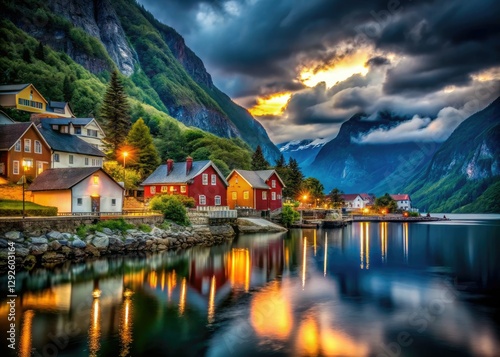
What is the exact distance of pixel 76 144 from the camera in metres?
62.1

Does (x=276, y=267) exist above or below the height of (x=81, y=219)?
below

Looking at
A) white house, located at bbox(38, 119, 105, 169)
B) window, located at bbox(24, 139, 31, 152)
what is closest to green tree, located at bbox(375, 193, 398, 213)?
white house, located at bbox(38, 119, 105, 169)

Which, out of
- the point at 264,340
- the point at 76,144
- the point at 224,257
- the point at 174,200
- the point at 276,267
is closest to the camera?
the point at 264,340

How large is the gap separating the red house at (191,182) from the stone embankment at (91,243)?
1313 centimetres

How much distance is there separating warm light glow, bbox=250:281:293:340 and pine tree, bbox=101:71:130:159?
58743 millimetres

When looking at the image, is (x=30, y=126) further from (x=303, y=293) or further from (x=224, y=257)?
(x=303, y=293)

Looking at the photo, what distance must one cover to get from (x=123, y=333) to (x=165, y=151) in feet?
267

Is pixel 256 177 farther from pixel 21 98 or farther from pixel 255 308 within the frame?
pixel 255 308

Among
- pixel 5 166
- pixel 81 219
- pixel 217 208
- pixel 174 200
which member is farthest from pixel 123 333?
pixel 217 208

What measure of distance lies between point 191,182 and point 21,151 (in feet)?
77.8

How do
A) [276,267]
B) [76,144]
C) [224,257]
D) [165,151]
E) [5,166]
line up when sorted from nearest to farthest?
[276,267] → [224,257] → [5,166] → [76,144] → [165,151]

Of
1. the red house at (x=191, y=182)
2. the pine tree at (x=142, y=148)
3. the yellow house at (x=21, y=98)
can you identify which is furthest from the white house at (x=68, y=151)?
the yellow house at (x=21, y=98)

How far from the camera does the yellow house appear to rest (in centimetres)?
8581

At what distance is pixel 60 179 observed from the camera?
43.8m
